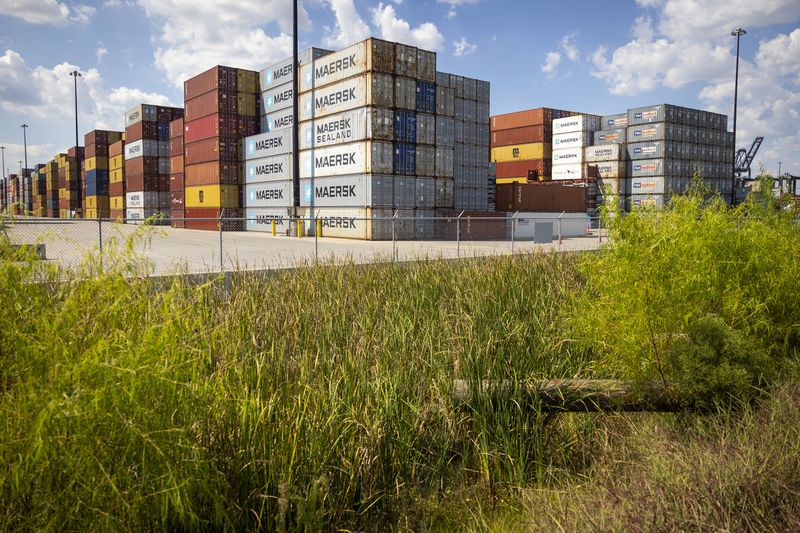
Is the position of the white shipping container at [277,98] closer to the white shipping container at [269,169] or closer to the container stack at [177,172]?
the white shipping container at [269,169]

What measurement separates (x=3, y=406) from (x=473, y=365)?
3887 mm

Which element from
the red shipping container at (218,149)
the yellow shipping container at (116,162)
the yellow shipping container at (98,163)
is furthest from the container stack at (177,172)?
the yellow shipping container at (98,163)

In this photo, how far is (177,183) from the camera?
42.7 m

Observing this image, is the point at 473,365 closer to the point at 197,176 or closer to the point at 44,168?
the point at 197,176

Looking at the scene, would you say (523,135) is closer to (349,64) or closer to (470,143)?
(470,143)

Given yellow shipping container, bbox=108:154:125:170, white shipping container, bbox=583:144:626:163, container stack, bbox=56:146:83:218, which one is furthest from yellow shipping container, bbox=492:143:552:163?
container stack, bbox=56:146:83:218

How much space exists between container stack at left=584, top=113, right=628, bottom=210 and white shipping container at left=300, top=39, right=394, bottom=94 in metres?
22.7

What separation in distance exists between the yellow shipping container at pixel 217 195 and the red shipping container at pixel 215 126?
11.1 ft

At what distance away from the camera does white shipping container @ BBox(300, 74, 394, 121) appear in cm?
2675

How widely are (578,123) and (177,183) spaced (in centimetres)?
3250

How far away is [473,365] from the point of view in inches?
217

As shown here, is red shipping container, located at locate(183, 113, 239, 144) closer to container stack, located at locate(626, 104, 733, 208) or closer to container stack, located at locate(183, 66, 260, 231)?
container stack, located at locate(183, 66, 260, 231)

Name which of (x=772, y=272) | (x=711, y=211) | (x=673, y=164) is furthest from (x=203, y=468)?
(x=673, y=164)

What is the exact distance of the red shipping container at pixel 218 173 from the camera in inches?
1460
